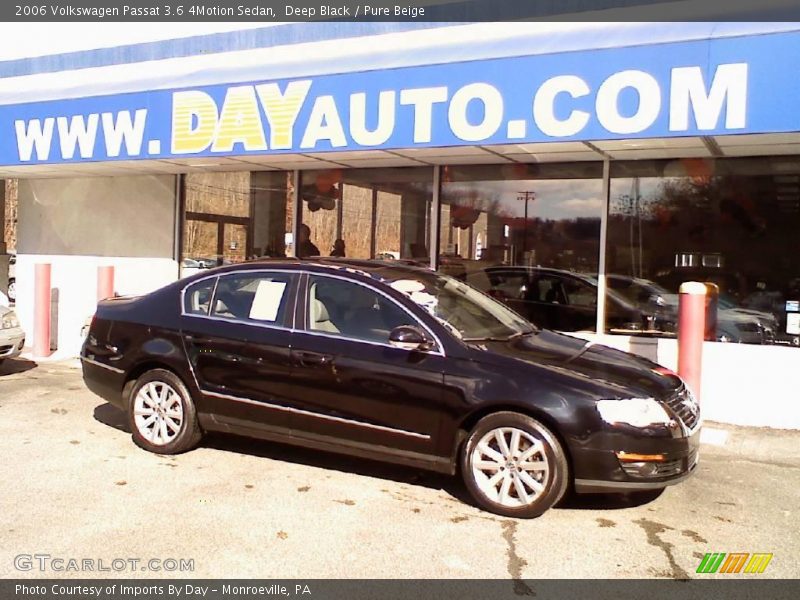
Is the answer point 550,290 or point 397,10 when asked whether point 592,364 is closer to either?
point 550,290

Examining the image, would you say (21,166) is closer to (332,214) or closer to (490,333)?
(332,214)

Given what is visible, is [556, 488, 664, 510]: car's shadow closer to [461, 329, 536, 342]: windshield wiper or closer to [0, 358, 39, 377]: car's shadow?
[461, 329, 536, 342]: windshield wiper

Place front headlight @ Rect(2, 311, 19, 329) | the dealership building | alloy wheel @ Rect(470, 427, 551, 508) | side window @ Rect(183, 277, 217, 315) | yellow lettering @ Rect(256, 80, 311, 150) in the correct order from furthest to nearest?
front headlight @ Rect(2, 311, 19, 329)
yellow lettering @ Rect(256, 80, 311, 150)
the dealership building
side window @ Rect(183, 277, 217, 315)
alloy wheel @ Rect(470, 427, 551, 508)

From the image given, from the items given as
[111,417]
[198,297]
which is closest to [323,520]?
[198,297]

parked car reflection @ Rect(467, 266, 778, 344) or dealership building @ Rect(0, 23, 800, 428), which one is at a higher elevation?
dealership building @ Rect(0, 23, 800, 428)

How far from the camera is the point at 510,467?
15.1ft

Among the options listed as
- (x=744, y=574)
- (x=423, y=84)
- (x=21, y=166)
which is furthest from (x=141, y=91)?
(x=744, y=574)

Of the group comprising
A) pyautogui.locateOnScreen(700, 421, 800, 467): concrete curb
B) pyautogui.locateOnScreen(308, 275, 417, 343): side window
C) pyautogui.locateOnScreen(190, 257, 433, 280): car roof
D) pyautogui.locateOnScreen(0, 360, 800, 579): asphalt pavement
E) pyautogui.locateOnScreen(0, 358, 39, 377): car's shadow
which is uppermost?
pyautogui.locateOnScreen(190, 257, 433, 280): car roof

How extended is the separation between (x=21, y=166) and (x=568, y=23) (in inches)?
289

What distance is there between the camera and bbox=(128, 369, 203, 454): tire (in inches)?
223

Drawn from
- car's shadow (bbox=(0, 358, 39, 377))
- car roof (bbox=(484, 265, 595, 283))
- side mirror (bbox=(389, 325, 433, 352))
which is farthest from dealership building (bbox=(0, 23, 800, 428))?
side mirror (bbox=(389, 325, 433, 352))

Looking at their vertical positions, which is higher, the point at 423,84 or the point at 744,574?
the point at 423,84

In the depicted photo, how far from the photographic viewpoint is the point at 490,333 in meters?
5.23

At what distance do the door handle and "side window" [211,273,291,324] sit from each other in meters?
0.34
